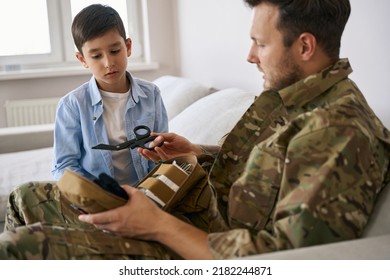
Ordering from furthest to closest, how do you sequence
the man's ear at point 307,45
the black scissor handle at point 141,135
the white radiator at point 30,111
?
the white radiator at point 30,111 → the black scissor handle at point 141,135 → the man's ear at point 307,45

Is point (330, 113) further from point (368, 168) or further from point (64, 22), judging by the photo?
point (64, 22)

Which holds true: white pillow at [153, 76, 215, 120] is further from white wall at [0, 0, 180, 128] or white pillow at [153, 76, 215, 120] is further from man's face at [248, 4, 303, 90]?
man's face at [248, 4, 303, 90]

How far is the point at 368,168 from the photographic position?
101 cm

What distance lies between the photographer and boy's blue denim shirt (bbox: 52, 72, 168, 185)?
171 centimetres

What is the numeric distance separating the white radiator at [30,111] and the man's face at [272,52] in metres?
2.55

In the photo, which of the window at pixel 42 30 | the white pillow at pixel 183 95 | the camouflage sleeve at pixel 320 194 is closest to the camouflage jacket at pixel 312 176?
the camouflage sleeve at pixel 320 194

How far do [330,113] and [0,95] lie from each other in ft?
9.61

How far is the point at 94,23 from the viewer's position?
5.59ft

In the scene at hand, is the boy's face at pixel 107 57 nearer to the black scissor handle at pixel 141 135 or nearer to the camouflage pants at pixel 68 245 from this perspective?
the black scissor handle at pixel 141 135

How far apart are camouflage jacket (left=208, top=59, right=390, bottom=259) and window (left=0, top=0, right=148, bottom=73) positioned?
273 centimetres

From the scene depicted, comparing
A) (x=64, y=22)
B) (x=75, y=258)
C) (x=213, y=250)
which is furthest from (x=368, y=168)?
(x=64, y=22)

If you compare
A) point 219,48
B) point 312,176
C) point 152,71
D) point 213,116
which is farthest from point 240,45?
point 312,176

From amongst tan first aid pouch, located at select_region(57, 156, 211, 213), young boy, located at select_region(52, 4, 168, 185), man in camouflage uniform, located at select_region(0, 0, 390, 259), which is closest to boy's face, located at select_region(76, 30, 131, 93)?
young boy, located at select_region(52, 4, 168, 185)

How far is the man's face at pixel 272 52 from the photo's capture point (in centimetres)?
120
